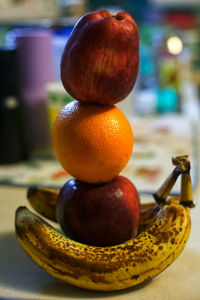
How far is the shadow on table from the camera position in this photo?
15.6 inches

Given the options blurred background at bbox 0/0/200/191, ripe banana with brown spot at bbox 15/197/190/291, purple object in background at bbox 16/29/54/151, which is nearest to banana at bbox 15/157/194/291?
ripe banana with brown spot at bbox 15/197/190/291

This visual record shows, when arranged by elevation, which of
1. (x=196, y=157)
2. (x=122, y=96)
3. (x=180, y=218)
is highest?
(x=122, y=96)

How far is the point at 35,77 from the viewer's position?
0.96 meters

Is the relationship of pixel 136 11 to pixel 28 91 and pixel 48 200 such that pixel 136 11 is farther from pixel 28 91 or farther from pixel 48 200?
pixel 48 200

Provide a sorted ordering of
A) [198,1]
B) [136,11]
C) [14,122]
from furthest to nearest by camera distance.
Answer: [198,1] < [136,11] < [14,122]

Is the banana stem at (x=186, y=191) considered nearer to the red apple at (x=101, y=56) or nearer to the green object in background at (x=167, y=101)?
the red apple at (x=101, y=56)

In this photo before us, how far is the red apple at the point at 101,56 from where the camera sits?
0.39 metres

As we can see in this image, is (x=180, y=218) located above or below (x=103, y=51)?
below

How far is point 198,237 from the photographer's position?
0.52 meters

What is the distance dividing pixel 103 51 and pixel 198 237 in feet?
0.92

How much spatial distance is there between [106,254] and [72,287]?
0.18ft

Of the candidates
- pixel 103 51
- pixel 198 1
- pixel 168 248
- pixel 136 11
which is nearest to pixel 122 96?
pixel 103 51

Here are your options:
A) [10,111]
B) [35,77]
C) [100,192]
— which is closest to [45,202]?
[100,192]

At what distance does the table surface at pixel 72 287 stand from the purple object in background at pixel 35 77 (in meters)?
0.50
